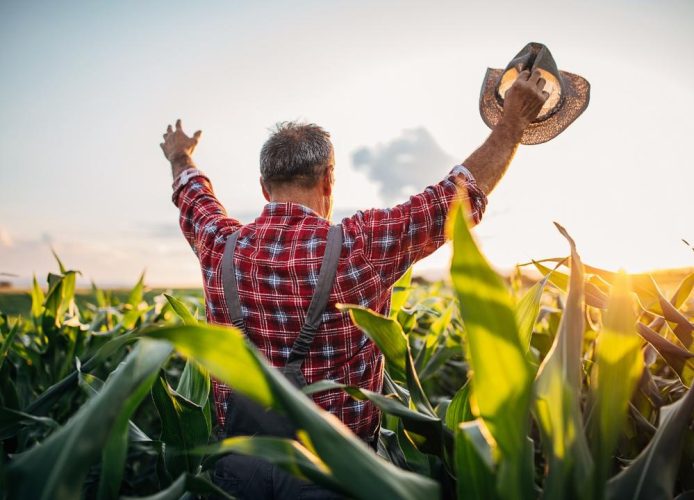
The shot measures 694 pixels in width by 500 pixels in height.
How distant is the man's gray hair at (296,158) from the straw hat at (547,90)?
A: 58 centimetres

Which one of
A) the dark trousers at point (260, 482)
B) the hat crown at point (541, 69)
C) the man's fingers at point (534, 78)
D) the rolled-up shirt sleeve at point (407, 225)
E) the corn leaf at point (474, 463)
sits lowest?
the dark trousers at point (260, 482)

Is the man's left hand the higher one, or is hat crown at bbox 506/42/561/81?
hat crown at bbox 506/42/561/81

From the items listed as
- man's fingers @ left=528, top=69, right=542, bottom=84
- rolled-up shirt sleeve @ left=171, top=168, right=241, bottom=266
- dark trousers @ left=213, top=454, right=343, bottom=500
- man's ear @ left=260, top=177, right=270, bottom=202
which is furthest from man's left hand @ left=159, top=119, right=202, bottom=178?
man's fingers @ left=528, top=69, right=542, bottom=84

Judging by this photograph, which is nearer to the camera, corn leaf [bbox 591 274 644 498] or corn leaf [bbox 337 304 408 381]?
corn leaf [bbox 591 274 644 498]

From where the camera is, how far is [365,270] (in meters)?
1.16

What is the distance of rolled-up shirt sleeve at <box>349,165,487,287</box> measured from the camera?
1.17 metres

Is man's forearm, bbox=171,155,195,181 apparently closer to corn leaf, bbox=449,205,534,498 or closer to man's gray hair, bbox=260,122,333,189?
man's gray hair, bbox=260,122,333,189

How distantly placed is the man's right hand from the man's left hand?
3.68ft

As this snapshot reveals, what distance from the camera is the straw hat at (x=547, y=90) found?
1356 millimetres

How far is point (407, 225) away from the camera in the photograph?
1.17m

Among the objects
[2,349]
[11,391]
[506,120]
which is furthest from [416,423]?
[11,391]

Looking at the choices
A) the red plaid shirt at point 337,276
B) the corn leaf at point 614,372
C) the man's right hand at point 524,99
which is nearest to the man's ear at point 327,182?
the red plaid shirt at point 337,276

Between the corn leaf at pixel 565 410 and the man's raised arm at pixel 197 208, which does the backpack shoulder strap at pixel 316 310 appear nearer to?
the man's raised arm at pixel 197 208

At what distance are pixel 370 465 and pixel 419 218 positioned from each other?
82cm
